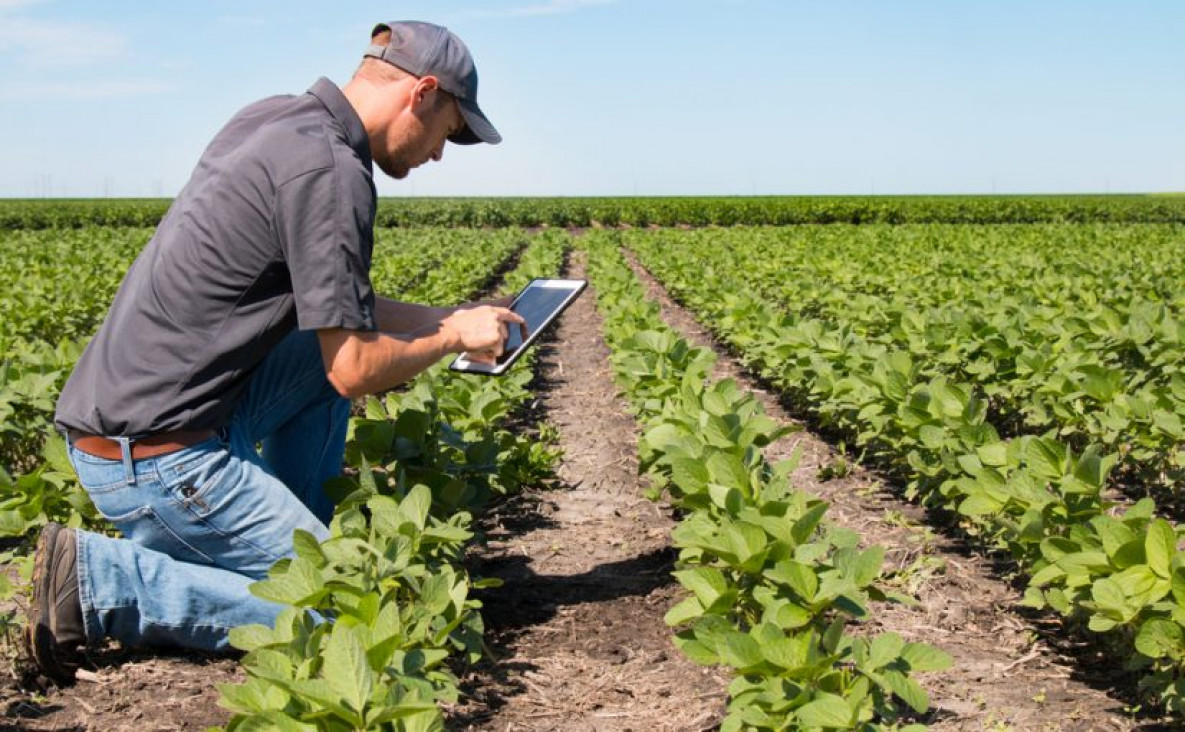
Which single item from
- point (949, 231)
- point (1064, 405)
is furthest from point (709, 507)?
point (949, 231)

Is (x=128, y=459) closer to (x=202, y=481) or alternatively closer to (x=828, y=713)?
(x=202, y=481)

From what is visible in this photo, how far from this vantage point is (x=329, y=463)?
3.55 m

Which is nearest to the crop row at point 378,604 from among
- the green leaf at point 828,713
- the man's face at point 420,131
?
the green leaf at point 828,713

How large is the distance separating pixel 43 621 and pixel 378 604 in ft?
3.83

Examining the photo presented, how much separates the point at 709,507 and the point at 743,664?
0.92 m

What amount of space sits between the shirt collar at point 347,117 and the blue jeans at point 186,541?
0.86 meters

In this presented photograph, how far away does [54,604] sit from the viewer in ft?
9.37

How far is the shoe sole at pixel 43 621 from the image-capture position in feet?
9.28

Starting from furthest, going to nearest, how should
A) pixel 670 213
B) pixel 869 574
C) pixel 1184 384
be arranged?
pixel 670 213, pixel 1184 384, pixel 869 574

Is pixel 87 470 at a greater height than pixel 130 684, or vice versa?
pixel 87 470

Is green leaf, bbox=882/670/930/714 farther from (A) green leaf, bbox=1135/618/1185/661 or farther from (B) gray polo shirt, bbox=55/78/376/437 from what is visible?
(B) gray polo shirt, bbox=55/78/376/437

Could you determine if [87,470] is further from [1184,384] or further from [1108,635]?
[1184,384]

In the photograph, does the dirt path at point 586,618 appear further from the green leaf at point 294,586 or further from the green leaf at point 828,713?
the green leaf at point 828,713

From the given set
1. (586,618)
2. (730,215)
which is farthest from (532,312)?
(730,215)
